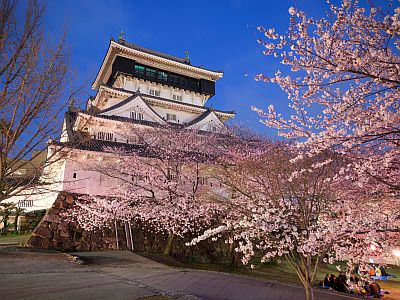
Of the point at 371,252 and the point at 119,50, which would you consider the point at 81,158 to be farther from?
the point at 371,252

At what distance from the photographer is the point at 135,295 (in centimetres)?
714

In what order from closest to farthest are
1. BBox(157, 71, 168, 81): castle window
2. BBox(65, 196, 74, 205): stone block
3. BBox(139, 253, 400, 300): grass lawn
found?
A: BBox(139, 253, 400, 300): grass lawn, BBox(65, 196, 74, 205): stone block, BBox(157, 71, 168, 81): castle window

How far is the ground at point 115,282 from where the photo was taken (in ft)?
23.5

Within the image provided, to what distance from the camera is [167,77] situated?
33531 mm

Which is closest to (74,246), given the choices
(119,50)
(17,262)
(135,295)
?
(17,262)

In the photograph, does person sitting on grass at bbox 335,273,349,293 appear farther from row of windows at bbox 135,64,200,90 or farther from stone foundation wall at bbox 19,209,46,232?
row of windows at bbox 135,64,200,90

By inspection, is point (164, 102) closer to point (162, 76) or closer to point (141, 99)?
point (141, 99)

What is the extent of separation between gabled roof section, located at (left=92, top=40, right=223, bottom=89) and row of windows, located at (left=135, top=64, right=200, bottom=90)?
55 centimetres

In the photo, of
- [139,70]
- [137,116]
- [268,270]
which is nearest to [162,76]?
[139,70]

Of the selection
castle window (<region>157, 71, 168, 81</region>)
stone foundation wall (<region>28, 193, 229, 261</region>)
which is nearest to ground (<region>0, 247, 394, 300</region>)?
stone foundation wall (<region>28, 193, 229, 261</region>)

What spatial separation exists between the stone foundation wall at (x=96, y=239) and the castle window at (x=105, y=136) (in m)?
5.66

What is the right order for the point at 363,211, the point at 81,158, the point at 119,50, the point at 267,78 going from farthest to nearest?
the point at 119,50
the point at 81,158
the point at 363,211
the point at 267,78

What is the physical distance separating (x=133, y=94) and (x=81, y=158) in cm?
986

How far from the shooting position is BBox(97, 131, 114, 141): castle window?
74.9ft
